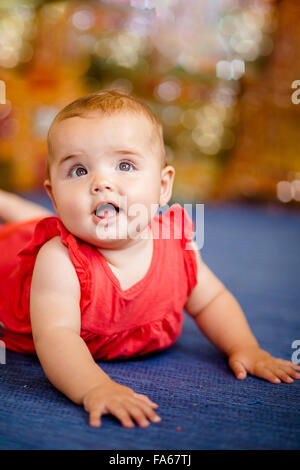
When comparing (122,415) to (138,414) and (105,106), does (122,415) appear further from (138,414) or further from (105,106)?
(105,106)

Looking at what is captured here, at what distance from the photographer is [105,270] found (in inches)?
24.3

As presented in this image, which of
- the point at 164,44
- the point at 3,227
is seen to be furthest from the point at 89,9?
the point at 3,227

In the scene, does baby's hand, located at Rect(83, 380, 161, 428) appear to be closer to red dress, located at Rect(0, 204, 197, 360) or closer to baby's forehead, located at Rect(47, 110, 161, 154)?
red dress, located at Rect(0, 204, 197, 360)

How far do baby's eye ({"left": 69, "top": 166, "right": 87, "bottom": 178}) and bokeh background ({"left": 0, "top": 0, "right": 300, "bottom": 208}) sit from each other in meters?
2.49

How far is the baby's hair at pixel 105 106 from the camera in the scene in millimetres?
592

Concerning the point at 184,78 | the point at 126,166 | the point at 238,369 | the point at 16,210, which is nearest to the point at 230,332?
the point at 238,369

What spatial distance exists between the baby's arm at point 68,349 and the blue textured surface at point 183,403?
1 centimetres

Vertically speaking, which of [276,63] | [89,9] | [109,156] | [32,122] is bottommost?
[109,156]

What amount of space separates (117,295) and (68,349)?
0.11m

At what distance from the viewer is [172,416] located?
50 cm
